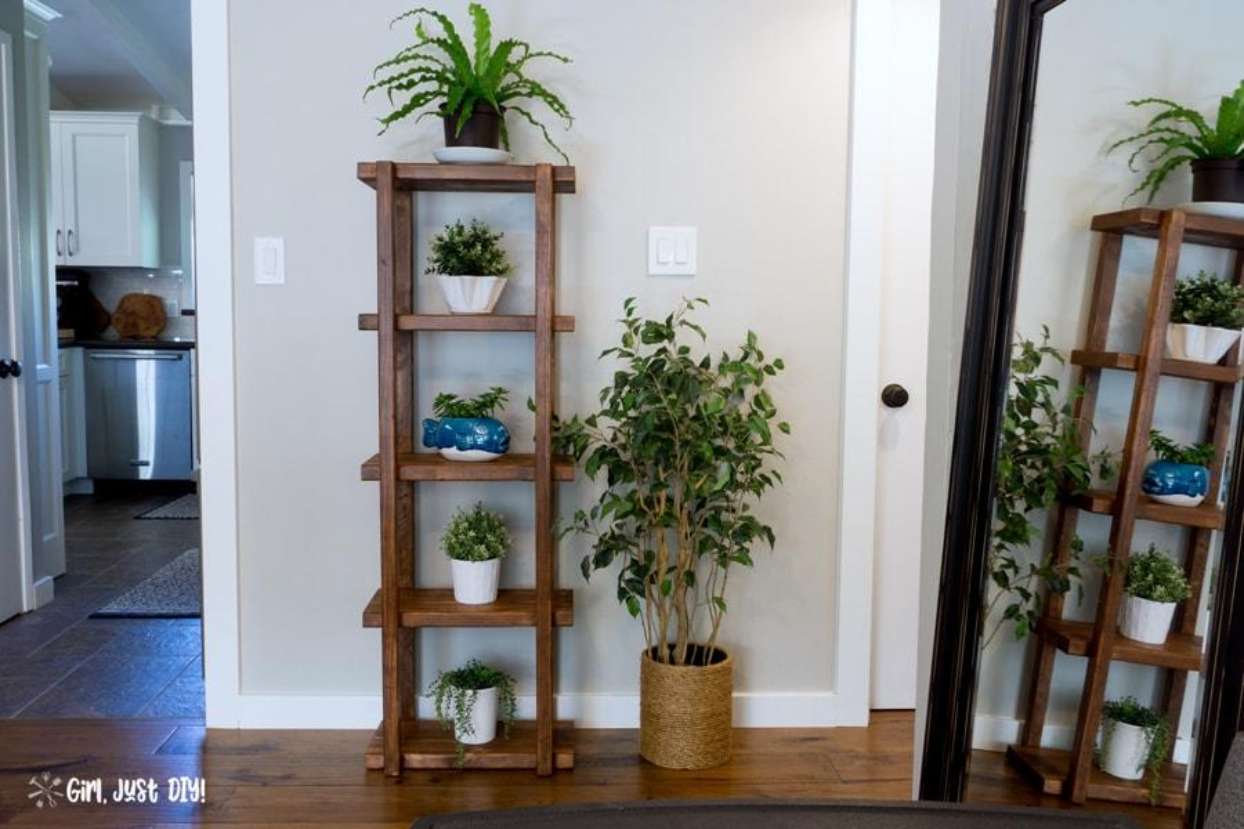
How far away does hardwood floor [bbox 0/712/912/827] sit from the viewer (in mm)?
2270

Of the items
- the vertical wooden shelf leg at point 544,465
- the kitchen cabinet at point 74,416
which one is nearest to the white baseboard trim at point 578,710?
the vertical wooden shelf leg at point 544,465

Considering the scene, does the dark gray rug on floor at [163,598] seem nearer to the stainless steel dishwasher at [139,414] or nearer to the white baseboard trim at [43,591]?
the white baseboard trim at [43,591]

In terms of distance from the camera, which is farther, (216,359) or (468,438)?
(216,359)

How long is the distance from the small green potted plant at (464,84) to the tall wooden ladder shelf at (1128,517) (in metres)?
1.42

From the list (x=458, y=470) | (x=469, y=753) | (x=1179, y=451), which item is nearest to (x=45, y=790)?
(x=469, y=753)

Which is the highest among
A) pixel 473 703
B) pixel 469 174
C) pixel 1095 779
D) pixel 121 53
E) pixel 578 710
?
pixel 121 53

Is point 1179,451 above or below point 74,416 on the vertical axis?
above

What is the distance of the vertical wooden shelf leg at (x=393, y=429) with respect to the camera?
2.34 metres

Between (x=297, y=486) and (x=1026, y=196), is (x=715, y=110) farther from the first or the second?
(x=297, y=486)

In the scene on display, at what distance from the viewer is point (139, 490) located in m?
6.04

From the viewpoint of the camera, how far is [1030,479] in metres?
1.60

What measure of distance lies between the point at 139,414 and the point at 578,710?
408 cm

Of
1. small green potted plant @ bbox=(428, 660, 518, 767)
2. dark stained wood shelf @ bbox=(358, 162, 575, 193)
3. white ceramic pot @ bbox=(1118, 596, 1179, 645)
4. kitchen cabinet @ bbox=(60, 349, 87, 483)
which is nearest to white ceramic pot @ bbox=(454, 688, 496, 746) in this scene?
small green potted plant @ bbox=(428, 660, 518, 767)

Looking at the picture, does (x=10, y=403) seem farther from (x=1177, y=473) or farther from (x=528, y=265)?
(x=1177, y=473)
